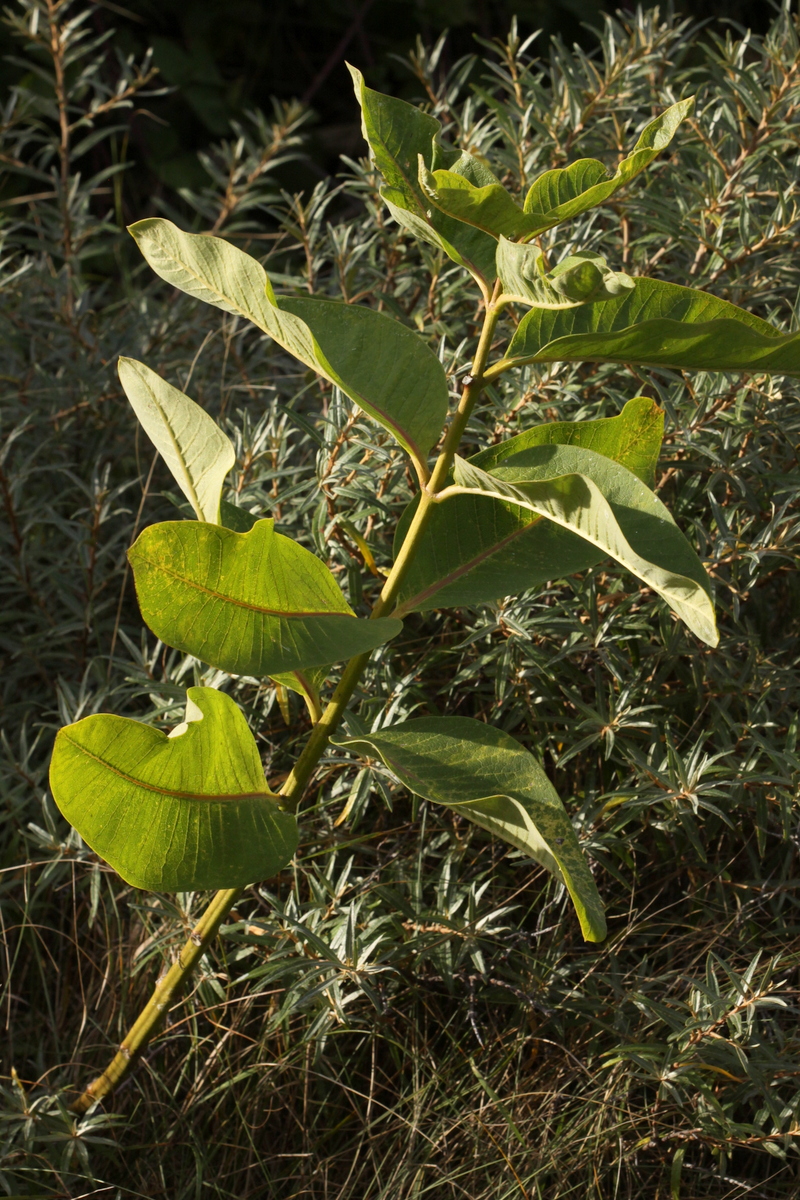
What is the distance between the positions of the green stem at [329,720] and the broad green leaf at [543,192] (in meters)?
0.07

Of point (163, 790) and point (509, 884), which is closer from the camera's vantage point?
point (163, 790)

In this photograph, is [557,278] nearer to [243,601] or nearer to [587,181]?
[587,181]

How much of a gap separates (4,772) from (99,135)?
3.76 feet

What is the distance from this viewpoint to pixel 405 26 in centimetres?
320

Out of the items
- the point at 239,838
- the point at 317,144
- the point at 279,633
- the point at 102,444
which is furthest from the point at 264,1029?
the point at 317,144

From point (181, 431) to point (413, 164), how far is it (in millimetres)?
267

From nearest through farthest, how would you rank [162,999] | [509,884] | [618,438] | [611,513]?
1. [611,513]
2. [618,438]
3. [162,999]
4. [509,884]

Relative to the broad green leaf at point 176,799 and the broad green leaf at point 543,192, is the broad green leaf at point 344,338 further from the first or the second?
the broad green leaf at point 176,799

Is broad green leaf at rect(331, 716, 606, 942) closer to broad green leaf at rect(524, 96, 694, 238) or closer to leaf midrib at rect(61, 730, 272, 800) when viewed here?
leaf midrib at rect(61, 730, 272, 800)

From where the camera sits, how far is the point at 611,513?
565 mm

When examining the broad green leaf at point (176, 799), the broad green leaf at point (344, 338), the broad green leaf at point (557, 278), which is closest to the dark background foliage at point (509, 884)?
the broad green leaf at point (176, 799)

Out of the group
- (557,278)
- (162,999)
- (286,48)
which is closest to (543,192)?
(557,278)

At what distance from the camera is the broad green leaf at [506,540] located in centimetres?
80

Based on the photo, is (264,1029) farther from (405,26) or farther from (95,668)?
(405,26)
